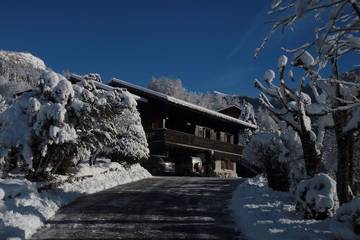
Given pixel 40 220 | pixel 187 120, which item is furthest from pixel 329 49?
pixel 187 120

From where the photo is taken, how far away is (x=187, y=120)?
38.7 meters

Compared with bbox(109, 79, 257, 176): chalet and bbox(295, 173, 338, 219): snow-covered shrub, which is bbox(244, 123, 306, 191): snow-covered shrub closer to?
bbox(295, 173, 338, 219): snow-covered shrub

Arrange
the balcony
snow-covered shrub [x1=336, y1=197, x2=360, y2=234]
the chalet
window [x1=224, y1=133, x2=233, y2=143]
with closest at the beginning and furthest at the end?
snow-covered shrub [x1=336, y1=197, x2=360, y2=234] < the balcony < the chalet < window [x1=224, y1=133, x2=233, y2=143]

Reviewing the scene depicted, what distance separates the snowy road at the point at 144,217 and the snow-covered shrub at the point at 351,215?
7.90 feet

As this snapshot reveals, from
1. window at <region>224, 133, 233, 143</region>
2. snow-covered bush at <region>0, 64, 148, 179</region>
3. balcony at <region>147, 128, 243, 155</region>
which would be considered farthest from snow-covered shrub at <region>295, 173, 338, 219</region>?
window at <region>224, 133, 233, 143</region>

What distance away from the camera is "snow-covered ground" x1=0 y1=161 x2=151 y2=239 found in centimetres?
1005

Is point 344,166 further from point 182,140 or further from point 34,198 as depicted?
point 182,140

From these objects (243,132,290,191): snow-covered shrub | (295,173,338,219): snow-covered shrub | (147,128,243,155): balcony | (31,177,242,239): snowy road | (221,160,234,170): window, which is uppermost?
(147,128,243,155): balcony

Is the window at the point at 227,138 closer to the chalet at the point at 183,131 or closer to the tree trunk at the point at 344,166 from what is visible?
the chalet at the point at 183,131

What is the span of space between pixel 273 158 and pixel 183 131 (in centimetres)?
1975

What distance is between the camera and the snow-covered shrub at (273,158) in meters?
18.6

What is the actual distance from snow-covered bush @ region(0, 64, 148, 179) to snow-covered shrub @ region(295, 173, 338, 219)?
25.7ft

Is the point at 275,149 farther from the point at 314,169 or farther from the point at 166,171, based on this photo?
the point at 166,171

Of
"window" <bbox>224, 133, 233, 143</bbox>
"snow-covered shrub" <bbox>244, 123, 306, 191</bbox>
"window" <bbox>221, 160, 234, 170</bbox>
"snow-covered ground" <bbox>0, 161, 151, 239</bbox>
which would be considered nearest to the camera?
"snow-covered ground" <bbox>0, 161, 151, 239</bbox>
